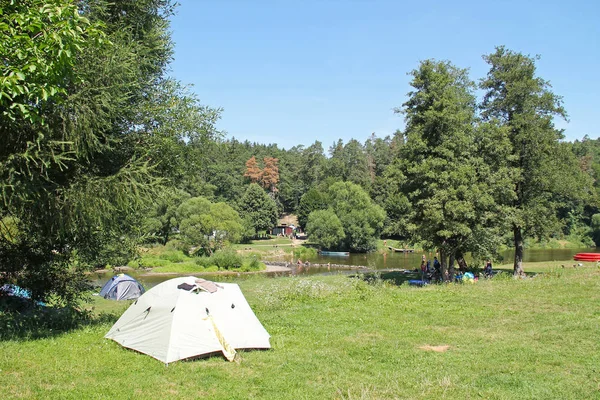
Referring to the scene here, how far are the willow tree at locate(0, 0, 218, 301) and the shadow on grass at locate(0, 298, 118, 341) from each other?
655mm

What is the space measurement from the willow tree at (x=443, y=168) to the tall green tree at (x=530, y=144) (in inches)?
76.5

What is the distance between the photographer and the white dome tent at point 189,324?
29.3 ft

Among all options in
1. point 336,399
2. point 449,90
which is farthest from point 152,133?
point 449,90

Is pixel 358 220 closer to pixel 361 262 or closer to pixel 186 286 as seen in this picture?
pixel 361 262

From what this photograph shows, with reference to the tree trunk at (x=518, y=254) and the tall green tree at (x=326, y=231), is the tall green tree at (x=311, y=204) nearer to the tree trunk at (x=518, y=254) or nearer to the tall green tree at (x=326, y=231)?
the tall green tree at (x=326, y=231)

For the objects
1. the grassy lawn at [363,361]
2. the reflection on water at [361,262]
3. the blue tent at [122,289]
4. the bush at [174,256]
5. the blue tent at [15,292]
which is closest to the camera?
the grassy lawn at [363,361]

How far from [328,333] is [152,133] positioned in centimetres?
613

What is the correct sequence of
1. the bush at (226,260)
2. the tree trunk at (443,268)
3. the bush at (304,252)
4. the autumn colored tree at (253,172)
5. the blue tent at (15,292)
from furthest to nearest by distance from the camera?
the autumn colored tree at (253,172)
the bush at (304,252)
the bush at (226,260)
the tree trunk at (443,268)
the blue tent at (15,292)

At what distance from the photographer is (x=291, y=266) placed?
53.8 meters

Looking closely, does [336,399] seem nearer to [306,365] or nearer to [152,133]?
[306,365]

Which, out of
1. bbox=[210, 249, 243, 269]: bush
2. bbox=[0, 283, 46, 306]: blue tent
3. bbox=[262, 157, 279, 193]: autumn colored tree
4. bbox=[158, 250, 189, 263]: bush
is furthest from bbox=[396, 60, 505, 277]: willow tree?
bbox=[262, 157, 279, 193]: autumn colored tree

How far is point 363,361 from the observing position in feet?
28.9

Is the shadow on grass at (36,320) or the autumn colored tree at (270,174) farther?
the autumn colored tree at (270,174)

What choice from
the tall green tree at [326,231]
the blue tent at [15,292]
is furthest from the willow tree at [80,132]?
the tall green tree at [326,231]
